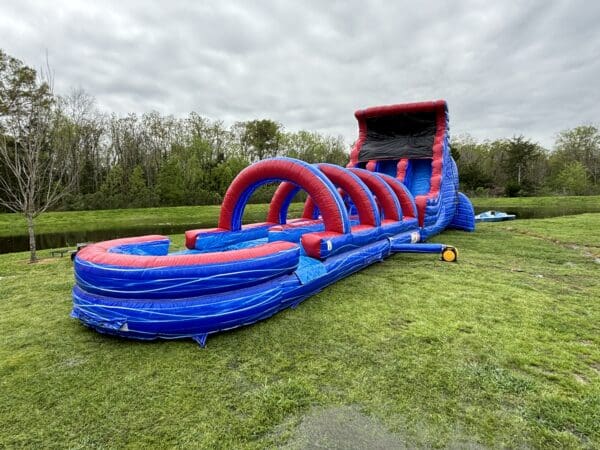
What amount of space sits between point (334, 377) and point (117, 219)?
59.7 feet

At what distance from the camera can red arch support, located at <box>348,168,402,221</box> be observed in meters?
6.37

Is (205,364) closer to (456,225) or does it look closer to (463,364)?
(463,364)

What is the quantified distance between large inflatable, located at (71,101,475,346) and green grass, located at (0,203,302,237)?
30.1 feet

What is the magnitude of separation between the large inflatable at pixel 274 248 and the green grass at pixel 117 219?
9185 millimetres

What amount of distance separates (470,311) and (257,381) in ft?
7.19

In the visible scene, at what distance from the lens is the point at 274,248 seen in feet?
10.9

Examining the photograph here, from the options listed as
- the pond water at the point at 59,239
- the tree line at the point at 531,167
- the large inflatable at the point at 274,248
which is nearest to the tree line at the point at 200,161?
the tree line at the point at 531,167

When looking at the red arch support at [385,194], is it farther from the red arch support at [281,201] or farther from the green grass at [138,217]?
the green grass at [138,217]

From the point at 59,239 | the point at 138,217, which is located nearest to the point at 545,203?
the point at 138,217

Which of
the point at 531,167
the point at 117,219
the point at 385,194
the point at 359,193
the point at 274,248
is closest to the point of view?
the point at 274,248

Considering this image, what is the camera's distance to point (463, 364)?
2385 mm

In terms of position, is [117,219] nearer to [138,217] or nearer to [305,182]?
[138,217]

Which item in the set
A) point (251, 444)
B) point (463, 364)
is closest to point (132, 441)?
point (251, 444)

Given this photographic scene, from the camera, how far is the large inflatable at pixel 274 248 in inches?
108
